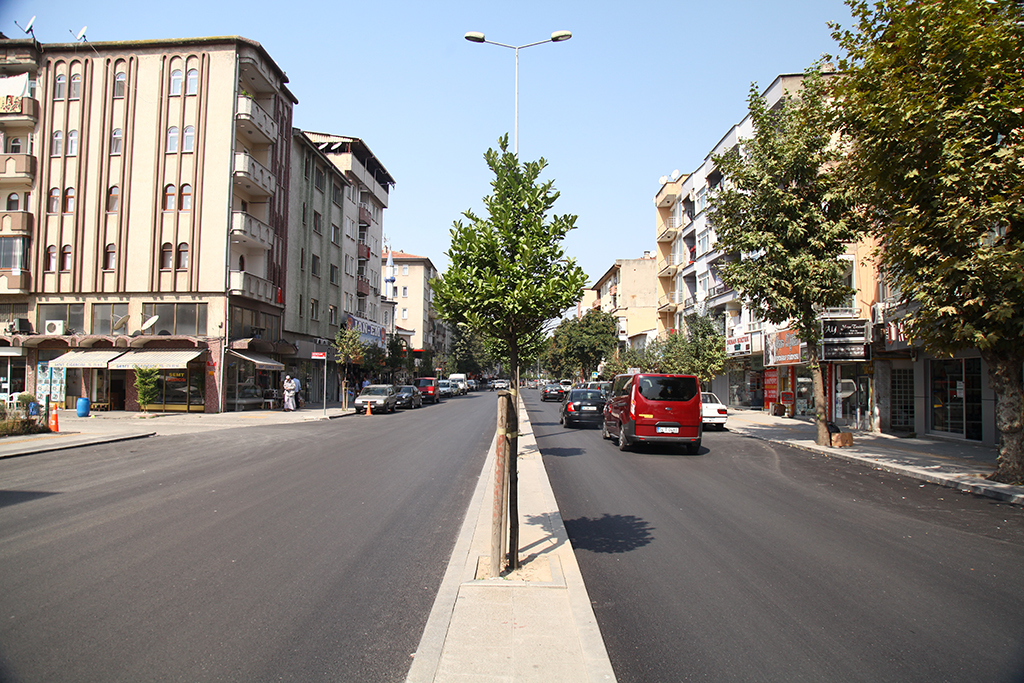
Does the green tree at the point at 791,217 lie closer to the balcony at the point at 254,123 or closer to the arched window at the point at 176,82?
the balcony at the point at 254,123

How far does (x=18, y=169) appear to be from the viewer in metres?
32.0

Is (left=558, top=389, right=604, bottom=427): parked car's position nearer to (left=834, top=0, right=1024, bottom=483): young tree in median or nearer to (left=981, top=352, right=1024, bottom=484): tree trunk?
(left=834, top=0, right=1024, bottom=483): young tree in median

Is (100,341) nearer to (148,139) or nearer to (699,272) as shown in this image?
(148,139)

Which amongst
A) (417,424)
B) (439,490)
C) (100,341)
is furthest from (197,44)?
(439,490)

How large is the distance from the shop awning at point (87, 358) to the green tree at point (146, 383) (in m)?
1.98

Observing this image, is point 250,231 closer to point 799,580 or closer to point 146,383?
point 146,383

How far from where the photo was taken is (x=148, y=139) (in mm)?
31719

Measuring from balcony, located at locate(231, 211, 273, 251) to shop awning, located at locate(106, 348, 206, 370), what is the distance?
231 inches

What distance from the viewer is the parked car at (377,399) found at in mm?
34500

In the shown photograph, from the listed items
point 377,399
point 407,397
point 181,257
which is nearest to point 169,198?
point 181,257

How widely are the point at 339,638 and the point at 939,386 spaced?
2097 cm

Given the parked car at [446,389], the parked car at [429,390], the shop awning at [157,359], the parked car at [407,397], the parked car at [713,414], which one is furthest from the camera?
the parked car at [446,389]

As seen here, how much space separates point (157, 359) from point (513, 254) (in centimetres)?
2840

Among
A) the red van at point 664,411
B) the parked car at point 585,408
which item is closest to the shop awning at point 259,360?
the parked car at point 585,408
